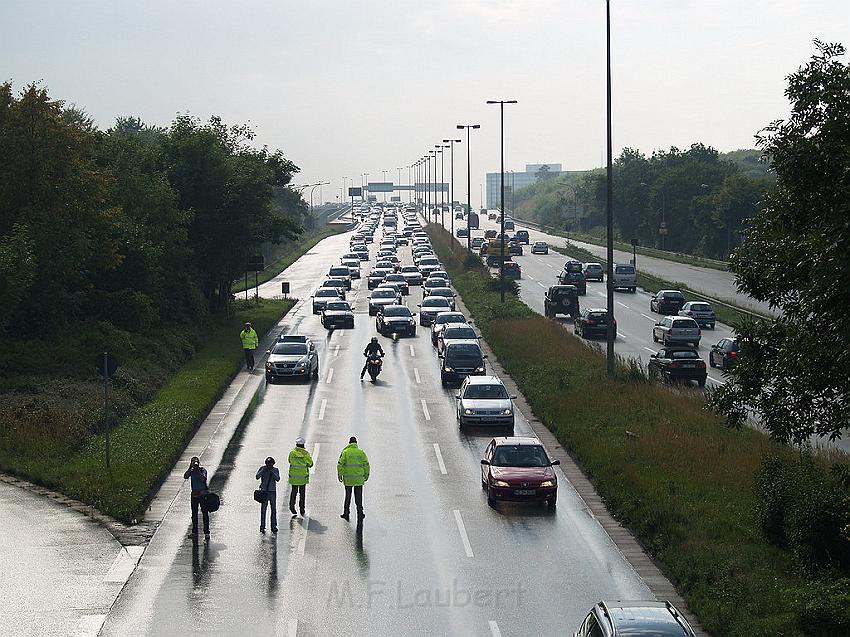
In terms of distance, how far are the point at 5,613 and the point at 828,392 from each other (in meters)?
12.0

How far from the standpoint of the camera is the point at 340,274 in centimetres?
9219

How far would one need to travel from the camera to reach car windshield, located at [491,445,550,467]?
25.4 meters

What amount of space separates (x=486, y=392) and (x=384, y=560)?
14.8 m

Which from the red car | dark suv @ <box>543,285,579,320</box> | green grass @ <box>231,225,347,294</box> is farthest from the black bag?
green grass @ <box>231,225,347,294</box>

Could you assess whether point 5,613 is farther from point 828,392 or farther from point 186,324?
point 186,324

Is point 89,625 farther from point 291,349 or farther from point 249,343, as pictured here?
point 249,343

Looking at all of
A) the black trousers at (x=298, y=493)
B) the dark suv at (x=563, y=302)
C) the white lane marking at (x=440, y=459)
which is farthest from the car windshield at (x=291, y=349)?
the dark suv at (x=563, y=302)

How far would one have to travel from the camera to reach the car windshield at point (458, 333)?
50.8 meters

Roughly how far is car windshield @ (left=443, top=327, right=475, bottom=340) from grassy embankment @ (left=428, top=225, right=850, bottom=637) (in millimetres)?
3952

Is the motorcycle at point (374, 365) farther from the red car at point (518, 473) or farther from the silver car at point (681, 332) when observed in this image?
the red car at point (518, 473)

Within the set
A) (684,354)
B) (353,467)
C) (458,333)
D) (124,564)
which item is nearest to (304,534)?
(353,467)

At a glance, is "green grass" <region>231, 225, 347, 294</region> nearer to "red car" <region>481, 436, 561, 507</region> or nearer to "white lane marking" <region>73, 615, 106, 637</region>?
"red car" <region>481, 436, 561, 507</region>

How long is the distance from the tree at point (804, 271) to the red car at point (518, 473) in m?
7.64

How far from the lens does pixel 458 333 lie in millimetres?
51031
